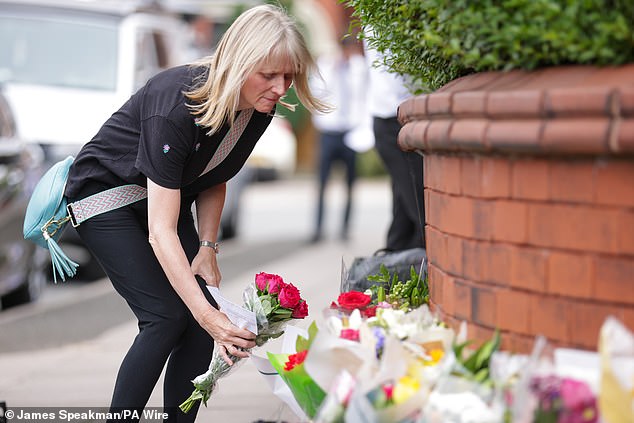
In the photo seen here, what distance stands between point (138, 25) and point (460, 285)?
6.73 meters

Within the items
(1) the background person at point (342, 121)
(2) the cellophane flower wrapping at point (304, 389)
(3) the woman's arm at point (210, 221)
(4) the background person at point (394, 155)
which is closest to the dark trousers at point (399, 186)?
(4) the background person at point (394, 155)

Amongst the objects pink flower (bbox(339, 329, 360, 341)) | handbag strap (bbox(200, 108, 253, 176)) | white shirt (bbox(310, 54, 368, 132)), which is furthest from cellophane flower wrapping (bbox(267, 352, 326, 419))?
white shirt (bbox(310, 54, 368, 132))

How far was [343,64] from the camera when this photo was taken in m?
A: 10.3

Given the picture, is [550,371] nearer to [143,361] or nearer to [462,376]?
[462,376]

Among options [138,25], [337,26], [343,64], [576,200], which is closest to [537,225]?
[576,200]

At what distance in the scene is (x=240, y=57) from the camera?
10.1ft

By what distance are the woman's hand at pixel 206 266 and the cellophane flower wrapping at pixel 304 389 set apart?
0.77 m

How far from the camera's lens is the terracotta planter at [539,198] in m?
2.24

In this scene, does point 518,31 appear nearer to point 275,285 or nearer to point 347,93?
point 275,285

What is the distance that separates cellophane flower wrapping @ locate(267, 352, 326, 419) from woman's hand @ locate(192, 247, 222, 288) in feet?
2.54

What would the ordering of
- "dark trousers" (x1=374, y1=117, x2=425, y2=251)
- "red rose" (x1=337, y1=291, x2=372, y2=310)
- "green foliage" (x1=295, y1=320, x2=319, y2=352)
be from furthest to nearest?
"dark trousers" (x1=374, y1=117, x2=425, y2=251), "red rose" (x1=337, y1=291, x2=372, y2=310), "green foliage" (x1=295, y1=320, x2=319, y2=352)

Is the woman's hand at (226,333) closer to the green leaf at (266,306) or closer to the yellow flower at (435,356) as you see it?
the green leaf at (266,306)

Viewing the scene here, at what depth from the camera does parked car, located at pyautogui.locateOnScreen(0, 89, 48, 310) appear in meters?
6.57

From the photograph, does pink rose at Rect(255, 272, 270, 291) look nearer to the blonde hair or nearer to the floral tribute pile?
the floral tribute pile
